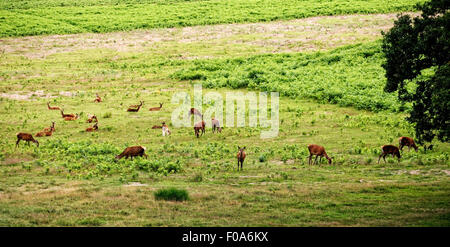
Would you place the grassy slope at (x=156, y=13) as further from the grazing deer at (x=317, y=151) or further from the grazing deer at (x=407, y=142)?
the grazing deer at (x=317, y=151)

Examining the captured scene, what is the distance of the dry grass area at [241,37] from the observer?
65.4 meters

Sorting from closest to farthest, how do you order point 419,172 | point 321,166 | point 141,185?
point 141,185, point 419,172, point 321,166

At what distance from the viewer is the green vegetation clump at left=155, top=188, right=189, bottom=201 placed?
19.0 meters

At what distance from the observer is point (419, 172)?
23.6m

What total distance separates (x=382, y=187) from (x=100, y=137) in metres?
19.1

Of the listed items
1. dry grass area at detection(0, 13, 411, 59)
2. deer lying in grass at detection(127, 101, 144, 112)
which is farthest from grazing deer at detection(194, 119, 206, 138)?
dry grass area at detection(0, 13, 411, 59)

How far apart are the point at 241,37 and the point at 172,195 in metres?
53.8

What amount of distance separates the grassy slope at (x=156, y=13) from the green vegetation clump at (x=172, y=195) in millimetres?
61906

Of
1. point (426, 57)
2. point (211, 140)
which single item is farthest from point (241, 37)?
point (426, 57)

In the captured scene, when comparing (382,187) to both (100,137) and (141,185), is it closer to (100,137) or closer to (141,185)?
(141,185)

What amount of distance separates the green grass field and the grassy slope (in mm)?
5887
